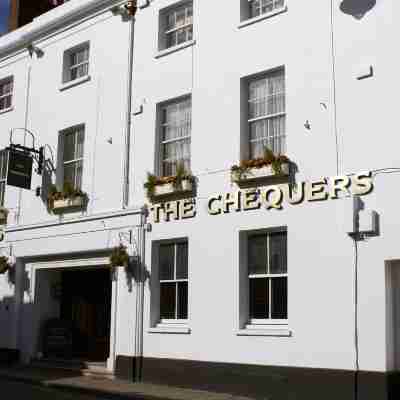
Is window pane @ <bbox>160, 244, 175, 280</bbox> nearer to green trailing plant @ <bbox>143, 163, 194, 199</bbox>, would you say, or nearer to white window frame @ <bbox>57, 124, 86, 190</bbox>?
green trailing plant @ <bbox>143, 163, 194, 199</bbox>

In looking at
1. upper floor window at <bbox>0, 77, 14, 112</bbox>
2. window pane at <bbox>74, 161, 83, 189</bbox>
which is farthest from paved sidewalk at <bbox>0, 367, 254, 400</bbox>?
upper floor window at <bbox>0, 77, 14, 112</bbox>

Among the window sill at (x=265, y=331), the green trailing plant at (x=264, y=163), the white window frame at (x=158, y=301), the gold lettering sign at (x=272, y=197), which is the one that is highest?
the green trailing plant at (x=264, y=163)

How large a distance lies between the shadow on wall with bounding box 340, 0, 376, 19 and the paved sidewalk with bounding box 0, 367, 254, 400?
8.25m

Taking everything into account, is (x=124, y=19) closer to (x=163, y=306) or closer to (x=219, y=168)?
(x=219, y=168)

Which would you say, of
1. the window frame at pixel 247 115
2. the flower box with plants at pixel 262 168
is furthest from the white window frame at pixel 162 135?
the flower box with plants at pixel 262 168

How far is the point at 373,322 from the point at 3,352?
11.9 m

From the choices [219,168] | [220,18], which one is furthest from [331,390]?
[220,18]

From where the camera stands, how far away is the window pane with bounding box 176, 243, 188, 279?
54.2 ft

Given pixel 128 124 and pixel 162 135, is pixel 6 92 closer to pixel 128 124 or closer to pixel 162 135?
pixel 128 124

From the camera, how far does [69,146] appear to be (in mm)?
20281

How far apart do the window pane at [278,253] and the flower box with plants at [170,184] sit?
2500mm

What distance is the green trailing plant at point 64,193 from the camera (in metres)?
19.0

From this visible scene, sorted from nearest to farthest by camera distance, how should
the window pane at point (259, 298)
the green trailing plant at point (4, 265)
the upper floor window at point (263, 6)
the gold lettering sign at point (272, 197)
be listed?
the gold lettering sign at point (272, 197) → the window pane at point (259, 298) → the upper floor window at point (263, 6) → the green trailing plant at point (4, 265)

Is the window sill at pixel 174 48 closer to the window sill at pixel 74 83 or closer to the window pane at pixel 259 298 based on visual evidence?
the window sill at pixel 74 83
